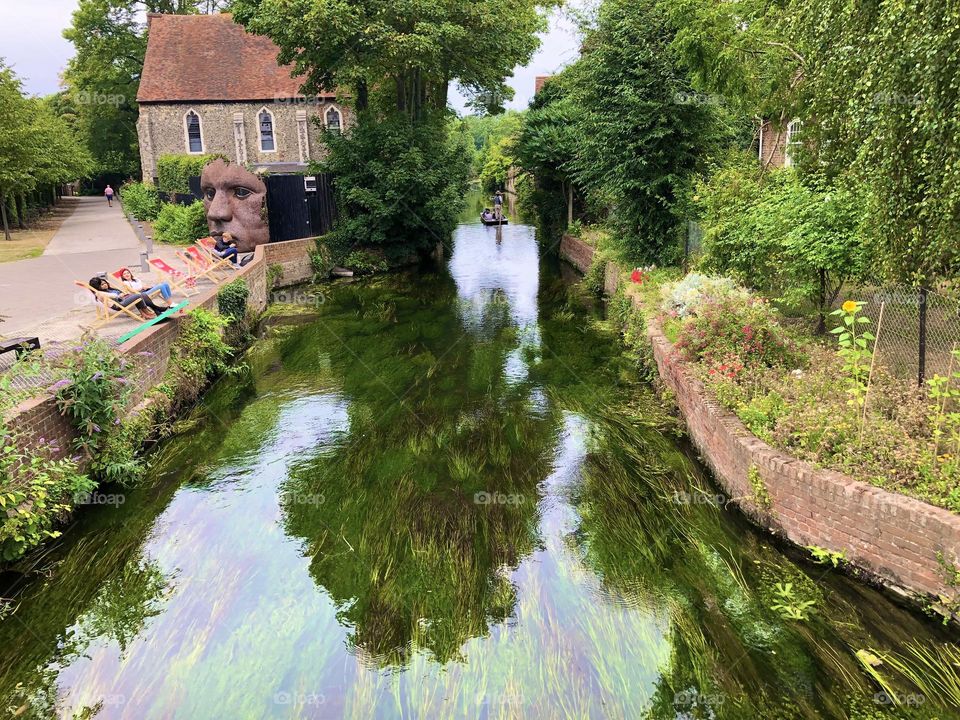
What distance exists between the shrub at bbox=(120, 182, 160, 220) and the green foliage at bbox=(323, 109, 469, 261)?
43.3ft

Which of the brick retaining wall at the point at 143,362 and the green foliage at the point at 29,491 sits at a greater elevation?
the brick retaining wall at the point at 143,362

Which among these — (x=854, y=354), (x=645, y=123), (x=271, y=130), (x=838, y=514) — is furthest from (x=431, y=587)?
(x=271, y=130)

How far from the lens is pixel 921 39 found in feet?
20.3

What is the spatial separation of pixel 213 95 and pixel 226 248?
999 inches

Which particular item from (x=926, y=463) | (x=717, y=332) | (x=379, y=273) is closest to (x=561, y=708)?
(x=926, y=463)

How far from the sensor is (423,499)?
26.8 ft

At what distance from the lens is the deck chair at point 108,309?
11.8 m

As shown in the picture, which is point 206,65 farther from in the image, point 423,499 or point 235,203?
point 423,499

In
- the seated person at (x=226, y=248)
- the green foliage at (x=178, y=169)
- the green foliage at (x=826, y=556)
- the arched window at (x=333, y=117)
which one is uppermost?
the arched window at (x=333, y=117)

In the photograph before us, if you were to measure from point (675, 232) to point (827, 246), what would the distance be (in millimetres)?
8516

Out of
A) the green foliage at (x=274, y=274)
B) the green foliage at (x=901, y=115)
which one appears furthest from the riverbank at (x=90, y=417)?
the green foliage at (x=901, y=115)

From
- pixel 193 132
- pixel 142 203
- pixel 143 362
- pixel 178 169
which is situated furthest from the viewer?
pixel 193 132

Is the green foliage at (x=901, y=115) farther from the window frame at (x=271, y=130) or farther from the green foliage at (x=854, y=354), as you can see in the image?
the window frame at (x=271, y=130)

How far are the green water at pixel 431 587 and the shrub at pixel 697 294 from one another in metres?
2.03
